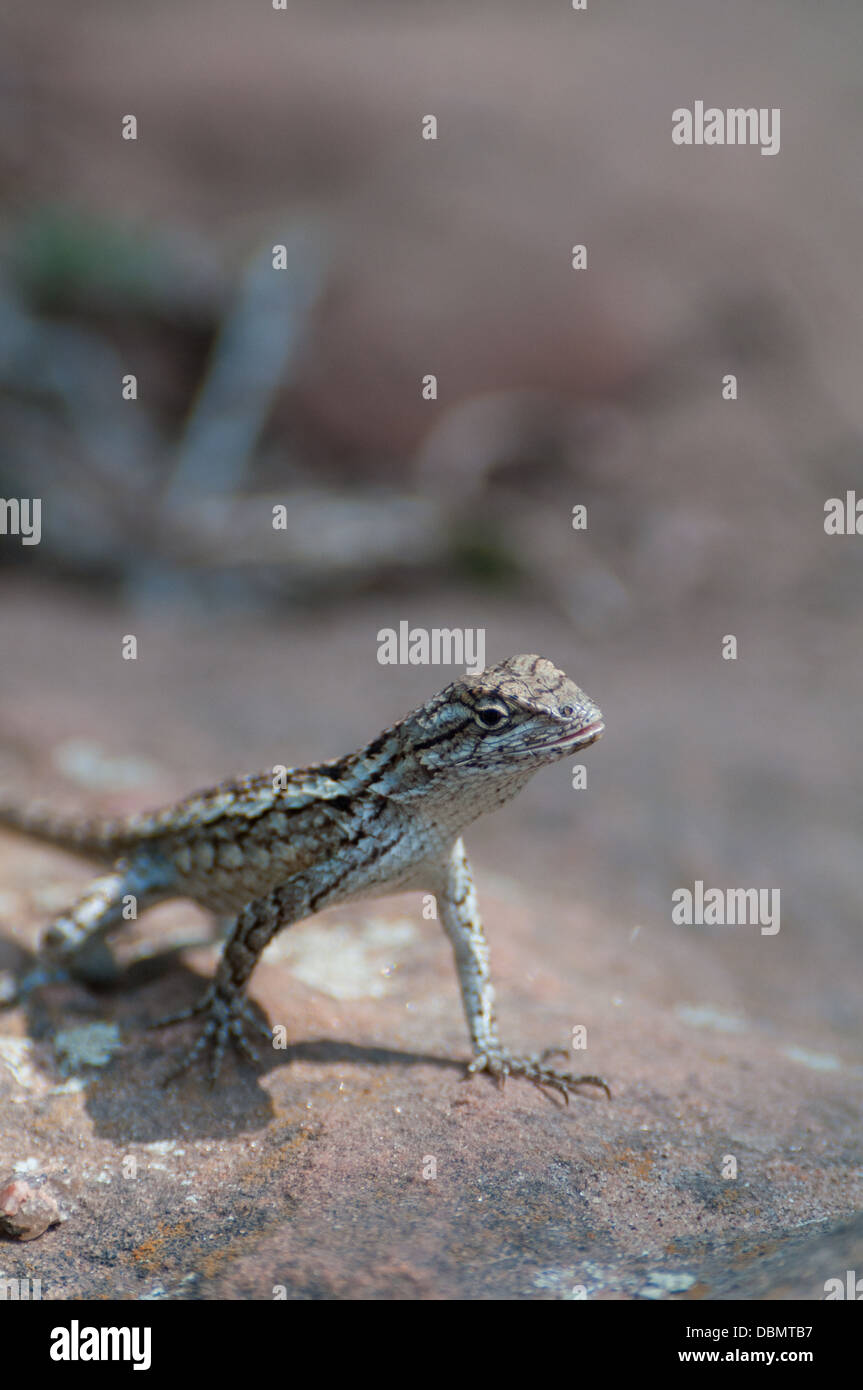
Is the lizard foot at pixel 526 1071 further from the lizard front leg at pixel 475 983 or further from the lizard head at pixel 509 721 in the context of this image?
the lizard head at pixel 509 721

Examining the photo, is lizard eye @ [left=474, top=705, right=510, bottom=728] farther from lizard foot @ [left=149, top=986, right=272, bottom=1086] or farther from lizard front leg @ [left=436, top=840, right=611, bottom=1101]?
lizard foot @ [left=149, top=986, right=272, bottom=1086]

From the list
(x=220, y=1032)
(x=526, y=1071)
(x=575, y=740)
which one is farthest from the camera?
(x=220, y=1032)

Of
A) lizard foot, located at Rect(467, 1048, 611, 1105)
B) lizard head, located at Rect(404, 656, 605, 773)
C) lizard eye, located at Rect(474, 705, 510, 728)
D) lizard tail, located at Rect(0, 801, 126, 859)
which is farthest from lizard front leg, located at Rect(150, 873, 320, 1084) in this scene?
lizard tail, located at Rect(0, 801, 126, 859)

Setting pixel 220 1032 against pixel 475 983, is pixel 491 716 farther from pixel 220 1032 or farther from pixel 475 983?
pixel 220 1032

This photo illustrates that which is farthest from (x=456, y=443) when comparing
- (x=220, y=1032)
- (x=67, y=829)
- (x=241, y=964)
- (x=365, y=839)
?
(x=220, y=1032)

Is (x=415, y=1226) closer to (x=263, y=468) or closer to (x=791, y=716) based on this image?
(x=791, y=716)

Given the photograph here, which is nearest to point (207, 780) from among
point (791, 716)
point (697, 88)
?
point (791, 716)

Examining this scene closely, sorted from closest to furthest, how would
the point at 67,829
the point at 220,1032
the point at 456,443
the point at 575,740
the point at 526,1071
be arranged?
the point at 575,740 < the point at 526,1071 < the point at 220,1032 < the point at 67,829 < the point at 456,443
